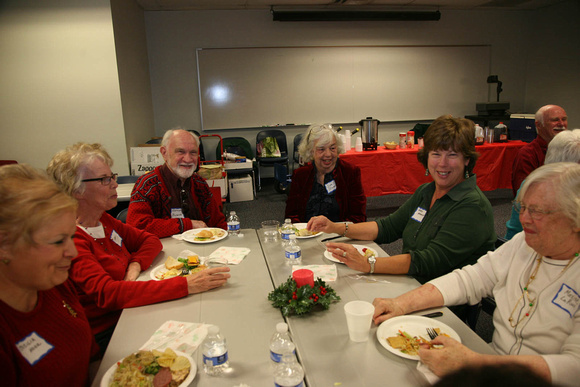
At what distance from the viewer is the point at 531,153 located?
375cm

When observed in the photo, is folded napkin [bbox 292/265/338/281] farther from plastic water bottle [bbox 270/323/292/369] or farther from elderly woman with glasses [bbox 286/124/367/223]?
elderly woman with glasses [bbox 286/124/367/223]

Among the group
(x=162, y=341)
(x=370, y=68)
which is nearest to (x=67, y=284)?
(x=162, y=341)

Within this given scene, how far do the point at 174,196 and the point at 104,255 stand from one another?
102 cm

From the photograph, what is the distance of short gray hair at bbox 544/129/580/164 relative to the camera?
246 centimetres

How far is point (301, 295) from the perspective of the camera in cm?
→ 143

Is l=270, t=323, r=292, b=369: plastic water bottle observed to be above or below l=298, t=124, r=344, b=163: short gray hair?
below

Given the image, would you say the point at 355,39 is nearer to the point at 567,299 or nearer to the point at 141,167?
the point at 141,167

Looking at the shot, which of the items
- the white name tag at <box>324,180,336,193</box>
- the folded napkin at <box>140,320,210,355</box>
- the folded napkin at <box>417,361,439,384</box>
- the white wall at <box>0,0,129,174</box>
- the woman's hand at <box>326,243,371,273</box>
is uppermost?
the white wall at <box>0,0,129,174</box>

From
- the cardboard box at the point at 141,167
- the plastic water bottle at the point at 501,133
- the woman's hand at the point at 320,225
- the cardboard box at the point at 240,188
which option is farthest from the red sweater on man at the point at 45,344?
the plastic water bottle at the point at 501,133

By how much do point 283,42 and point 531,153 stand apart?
195 inches

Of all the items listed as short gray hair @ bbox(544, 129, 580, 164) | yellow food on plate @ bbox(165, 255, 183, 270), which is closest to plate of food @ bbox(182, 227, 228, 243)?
yellow food on plate @ bbox(165, 255, 183, 270)

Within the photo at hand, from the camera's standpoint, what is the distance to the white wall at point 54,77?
4391 mm

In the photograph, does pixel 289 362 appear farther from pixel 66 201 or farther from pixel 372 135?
pixel 372 135

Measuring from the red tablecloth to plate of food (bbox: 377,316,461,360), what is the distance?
3.75m
